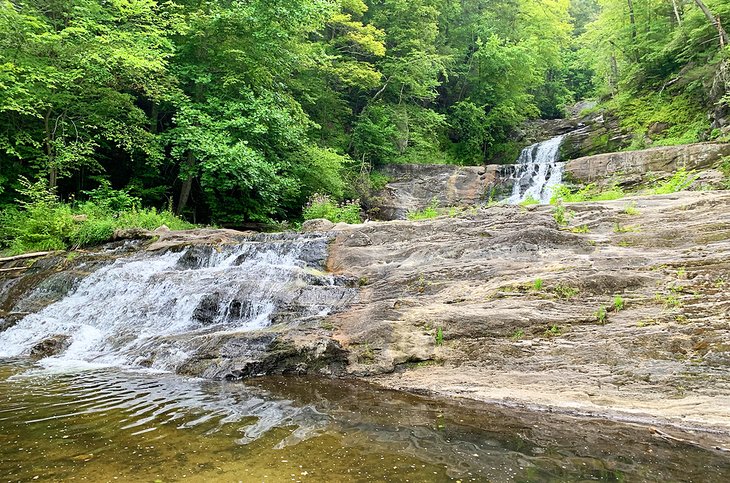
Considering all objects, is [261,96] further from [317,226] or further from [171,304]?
[171,304]

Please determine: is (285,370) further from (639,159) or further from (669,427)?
(639,159)

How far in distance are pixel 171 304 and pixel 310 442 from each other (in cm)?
593

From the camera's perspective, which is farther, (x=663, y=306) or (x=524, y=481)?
(x=663, y=306)

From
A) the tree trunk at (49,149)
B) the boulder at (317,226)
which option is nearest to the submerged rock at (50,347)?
the boulder at (317,226)

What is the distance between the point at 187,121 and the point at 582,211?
1263 centimetres

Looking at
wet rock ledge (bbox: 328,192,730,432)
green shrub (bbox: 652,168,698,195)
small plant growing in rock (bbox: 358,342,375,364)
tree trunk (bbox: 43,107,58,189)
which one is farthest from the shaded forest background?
small plant growing in rock (bbox: 358,342,375,364)

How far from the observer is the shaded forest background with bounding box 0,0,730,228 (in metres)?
13.5

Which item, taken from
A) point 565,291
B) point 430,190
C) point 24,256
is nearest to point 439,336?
point 565,291

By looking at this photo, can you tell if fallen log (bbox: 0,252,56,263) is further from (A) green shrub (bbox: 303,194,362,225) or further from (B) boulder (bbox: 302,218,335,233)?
Result: (A) green shrub (bbox: 303,194,362,225)

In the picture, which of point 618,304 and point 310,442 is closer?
point 310,442

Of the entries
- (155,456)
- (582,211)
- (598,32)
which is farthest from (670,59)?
(155,456)

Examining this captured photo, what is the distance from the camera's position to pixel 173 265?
33.8 ft

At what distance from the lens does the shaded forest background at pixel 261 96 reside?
13469 mm

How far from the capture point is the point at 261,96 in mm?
16250
